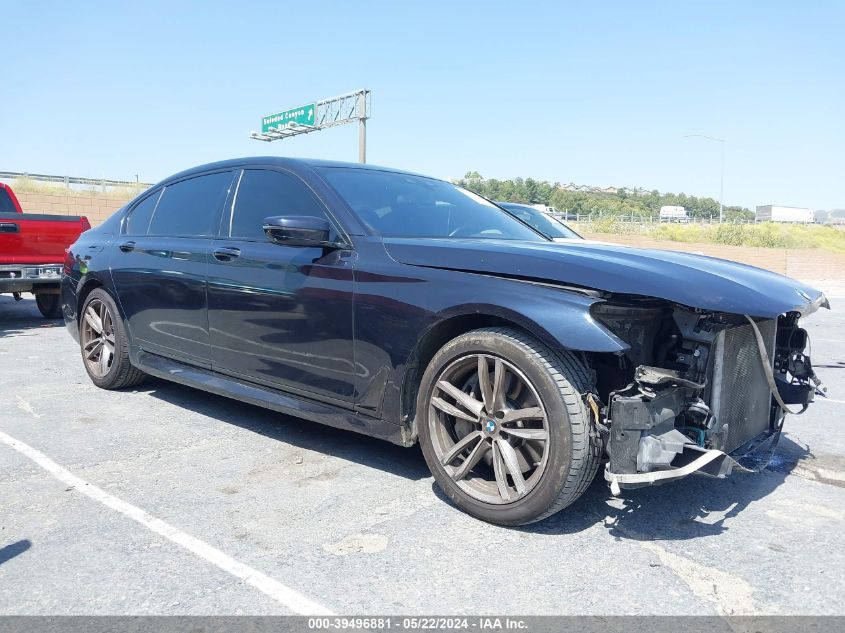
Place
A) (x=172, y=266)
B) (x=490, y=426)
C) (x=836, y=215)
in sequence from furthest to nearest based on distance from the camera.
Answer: (x=836, y=215) < (x=172, y=266) < (x=490, y=426)

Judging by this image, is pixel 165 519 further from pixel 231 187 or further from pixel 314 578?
pixel 231 187

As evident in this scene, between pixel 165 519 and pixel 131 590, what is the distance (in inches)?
23.8

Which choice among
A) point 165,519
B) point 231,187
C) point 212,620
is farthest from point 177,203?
point 212,620

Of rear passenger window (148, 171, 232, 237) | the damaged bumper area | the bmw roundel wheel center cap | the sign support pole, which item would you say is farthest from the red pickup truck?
the sign support pole

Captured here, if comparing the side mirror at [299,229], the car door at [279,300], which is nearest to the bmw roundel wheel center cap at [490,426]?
the car door at [279,300]

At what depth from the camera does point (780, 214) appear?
75.9 m

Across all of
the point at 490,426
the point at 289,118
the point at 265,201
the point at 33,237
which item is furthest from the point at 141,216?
the point at 289,118

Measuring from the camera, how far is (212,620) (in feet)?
7.21

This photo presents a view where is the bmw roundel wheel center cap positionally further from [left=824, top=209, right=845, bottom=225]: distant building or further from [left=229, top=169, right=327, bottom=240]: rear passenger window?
→ [left=824, top=209, right=845, bottom=225]: distant building

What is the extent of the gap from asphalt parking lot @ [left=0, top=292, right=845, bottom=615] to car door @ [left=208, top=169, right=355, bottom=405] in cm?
50

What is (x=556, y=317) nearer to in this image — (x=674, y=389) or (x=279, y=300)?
(x=674, y=389)

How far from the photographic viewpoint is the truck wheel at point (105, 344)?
16.5 ft

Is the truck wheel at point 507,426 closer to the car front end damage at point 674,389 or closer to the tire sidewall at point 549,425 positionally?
the tire sidewall at point 549,425

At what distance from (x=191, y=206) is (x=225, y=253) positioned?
752 mm
